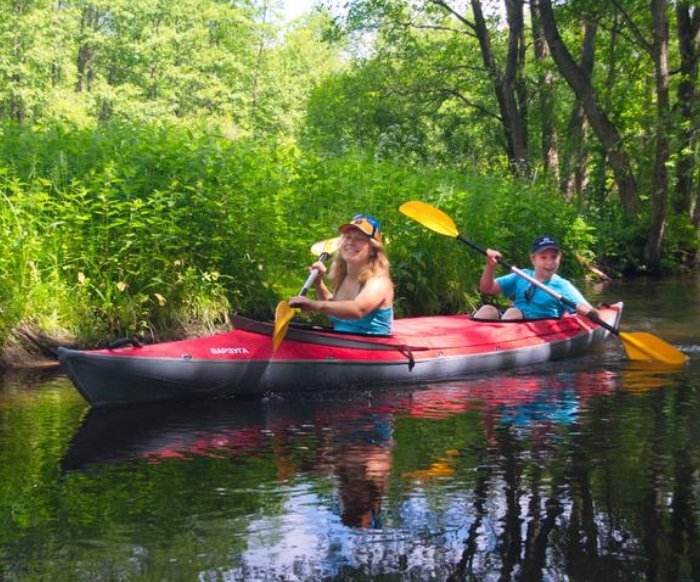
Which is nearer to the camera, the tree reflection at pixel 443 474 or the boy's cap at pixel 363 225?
the tree reflection at pixel 443 474

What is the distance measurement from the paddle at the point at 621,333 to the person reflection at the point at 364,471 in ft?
9.51

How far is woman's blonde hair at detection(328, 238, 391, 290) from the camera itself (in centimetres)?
764

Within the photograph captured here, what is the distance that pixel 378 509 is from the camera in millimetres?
4516

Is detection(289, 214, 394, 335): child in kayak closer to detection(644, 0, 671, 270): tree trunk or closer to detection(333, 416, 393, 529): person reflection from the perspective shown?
detection(333, 416, 393, 529): person reflection

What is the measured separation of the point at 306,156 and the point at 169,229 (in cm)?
230

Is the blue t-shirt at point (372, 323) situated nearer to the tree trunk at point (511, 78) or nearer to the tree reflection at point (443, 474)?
the tree reflection at point (443, 474)

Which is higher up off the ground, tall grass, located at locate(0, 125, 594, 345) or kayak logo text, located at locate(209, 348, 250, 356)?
tall grass, located at locate(0, 125, 594, 345)

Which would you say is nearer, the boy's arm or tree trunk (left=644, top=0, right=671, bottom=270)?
the boy's arm

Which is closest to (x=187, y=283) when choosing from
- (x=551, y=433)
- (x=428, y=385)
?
(x=428, y=385)

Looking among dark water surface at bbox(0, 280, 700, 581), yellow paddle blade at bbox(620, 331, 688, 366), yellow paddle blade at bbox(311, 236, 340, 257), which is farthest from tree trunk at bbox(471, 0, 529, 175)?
dark water surface at bbox(0, 280, 700, 581)

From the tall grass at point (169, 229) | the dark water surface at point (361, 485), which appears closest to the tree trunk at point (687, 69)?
the tall grass at point (169, 229)

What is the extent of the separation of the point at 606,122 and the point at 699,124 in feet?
10.4

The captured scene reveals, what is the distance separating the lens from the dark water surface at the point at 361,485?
3807 mm

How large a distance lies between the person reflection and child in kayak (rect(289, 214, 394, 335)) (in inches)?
43.2
